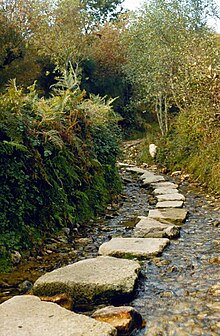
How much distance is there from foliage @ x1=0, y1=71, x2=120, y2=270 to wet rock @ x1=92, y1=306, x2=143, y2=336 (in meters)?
1.40

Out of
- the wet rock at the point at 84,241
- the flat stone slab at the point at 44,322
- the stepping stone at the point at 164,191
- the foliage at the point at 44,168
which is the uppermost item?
the foliage at the point at 44,168

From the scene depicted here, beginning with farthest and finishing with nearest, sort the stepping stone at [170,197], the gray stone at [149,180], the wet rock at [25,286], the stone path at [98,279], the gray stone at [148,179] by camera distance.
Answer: the gray stone at [148,179] < the gray stone at [149,180] < the stepping stone at [170,197] < the wet rock at [25,286] < the stone path at [98,279]

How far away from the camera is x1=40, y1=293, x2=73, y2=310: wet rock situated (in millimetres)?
2699

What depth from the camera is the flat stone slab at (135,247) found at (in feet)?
12.4

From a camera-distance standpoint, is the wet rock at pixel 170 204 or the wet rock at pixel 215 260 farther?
the wet rock at pixel 170 204

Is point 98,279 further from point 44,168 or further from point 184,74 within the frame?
point 184,74

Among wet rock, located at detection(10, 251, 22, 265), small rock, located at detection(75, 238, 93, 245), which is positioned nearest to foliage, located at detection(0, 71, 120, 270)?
wet rock, located at detection(10, 251, 22, 265)

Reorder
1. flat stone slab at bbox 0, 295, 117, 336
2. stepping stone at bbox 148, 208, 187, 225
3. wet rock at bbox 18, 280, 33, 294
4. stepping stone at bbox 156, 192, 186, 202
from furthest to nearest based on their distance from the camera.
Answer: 1. stepping stone at bbox 156, 192, 186, 202
2. stepping stone at bbox 148, 208, 187, 225
3. wet rock at bbox 18, 280, 33, 294
4. flat stone slab at bbox 0, 295, 117, 336

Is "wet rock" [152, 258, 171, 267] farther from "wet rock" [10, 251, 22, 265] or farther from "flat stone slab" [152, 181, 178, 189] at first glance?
"flat stone slab" [152, 181, 178, 189]

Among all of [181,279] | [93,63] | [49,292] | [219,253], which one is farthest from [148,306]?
[93,63]

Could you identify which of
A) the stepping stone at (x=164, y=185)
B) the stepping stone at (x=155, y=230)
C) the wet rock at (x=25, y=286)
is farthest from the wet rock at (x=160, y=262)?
the stepping stone at (x=164, y=185)

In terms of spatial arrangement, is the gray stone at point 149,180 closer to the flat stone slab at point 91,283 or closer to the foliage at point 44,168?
the foliage at point 44,168

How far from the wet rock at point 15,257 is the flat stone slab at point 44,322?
3.34ft

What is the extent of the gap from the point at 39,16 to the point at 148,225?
1461 cm
